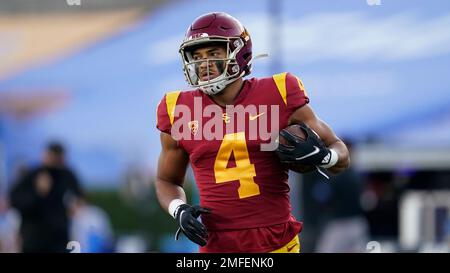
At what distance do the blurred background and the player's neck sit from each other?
546 cm

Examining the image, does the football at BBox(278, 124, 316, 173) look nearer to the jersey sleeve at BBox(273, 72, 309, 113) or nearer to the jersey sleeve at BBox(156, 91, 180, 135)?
the jersey sleeve at BBox(273, 72, 309, 113)

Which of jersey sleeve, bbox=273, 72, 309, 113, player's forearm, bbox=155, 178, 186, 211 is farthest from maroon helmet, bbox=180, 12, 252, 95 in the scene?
player's forearm, bbox=155, 178, 186, 211

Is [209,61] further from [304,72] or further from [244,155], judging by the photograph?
[304,72]

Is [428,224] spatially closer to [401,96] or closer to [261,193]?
[401,96]

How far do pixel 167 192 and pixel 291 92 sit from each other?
2.79 ft

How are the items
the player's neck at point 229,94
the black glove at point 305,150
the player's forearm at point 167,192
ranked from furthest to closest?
the player's forearm at point 167,192
the player's neck at point 229,94
the black glove at point 305,150

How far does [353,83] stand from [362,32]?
2.06ft

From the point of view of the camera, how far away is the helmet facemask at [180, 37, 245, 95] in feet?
15.2

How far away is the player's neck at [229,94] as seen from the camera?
4711mm

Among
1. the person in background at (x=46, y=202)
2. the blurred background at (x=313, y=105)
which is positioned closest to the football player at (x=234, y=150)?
the person in background at (x=46, y=202)

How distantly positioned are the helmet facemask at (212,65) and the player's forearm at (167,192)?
0.56 metres

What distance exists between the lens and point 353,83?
11.4m

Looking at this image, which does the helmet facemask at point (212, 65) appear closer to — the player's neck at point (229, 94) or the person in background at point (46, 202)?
the player's neck at point (229, 94)

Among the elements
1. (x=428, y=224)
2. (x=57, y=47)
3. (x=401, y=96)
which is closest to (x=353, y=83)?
(x=401, y=96)
